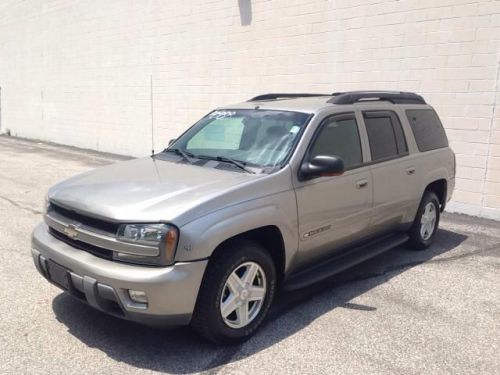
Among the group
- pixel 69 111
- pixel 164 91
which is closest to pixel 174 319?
pixel 164 91

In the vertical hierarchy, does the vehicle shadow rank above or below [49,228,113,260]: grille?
Result: below

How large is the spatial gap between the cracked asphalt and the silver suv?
284mm

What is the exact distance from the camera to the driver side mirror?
389cm

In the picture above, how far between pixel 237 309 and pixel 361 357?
947mm

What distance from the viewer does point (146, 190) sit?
3564mm

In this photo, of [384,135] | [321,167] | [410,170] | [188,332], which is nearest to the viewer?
[188,332]

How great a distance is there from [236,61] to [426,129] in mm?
6055

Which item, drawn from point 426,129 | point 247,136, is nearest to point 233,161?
point 247,136

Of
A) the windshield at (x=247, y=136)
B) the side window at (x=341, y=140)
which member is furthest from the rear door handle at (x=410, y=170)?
the windshield at (x=247, y=136)

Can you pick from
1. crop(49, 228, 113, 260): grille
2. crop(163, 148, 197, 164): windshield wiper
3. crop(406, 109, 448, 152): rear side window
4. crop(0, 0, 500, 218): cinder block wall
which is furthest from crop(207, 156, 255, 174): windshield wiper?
crop(0, 0, 500, 218): cinder block wall

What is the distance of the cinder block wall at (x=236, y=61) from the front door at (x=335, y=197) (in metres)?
3.81

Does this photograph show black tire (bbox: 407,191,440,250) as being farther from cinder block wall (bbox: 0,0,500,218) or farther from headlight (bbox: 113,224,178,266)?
headlight (bbox: 113,224,178,266)

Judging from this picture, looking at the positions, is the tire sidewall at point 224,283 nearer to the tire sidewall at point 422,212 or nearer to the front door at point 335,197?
the front door at point 335,197

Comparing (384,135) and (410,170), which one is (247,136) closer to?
(384,135)
